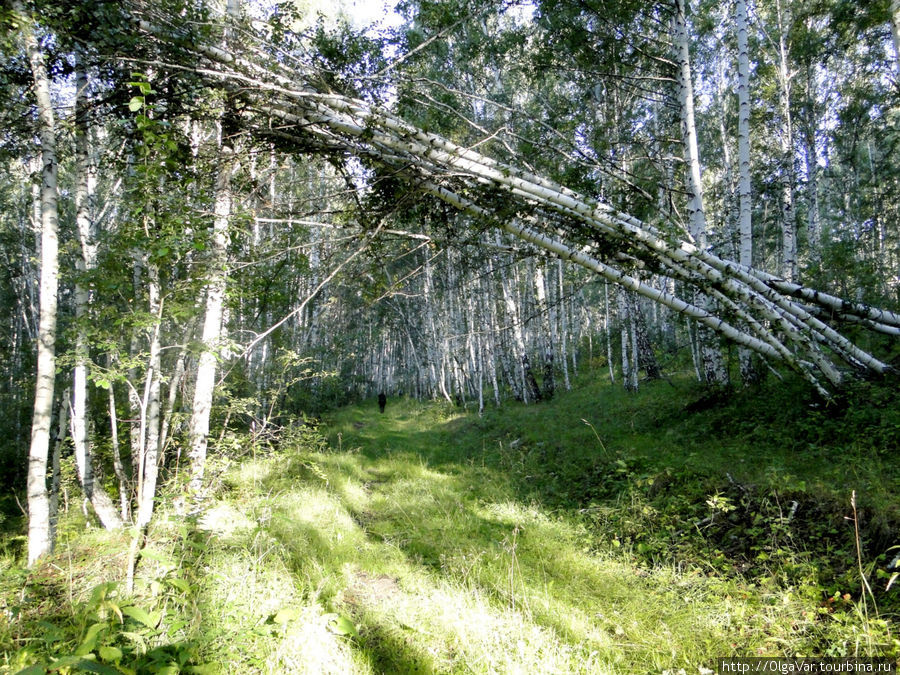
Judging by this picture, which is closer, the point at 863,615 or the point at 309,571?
the point at 863,615

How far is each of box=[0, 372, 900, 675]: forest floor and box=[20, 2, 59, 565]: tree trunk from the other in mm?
1079

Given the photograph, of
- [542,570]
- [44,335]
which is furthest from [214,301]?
[542,570]

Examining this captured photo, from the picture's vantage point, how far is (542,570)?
3.79 m

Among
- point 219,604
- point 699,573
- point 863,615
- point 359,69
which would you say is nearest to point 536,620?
point 699,573

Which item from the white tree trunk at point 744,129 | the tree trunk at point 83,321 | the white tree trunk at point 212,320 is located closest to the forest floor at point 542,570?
the white tree trunk at point 212,320

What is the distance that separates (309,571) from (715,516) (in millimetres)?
3920

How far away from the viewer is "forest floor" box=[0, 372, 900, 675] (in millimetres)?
2508

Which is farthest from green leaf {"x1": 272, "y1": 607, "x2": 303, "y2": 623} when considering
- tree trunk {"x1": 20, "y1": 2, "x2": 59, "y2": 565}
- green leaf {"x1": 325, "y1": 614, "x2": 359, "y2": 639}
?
tree trunk {"x1": 20, "y1": 2, "x2": 59, "y2": 565}

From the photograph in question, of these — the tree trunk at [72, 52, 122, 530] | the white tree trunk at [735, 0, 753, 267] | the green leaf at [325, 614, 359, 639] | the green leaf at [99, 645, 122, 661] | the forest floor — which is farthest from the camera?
the white tree trunk at [735, 0, 753, 267]

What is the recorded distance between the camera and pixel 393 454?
9.32 meters

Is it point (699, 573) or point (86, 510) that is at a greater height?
point (699, 573)

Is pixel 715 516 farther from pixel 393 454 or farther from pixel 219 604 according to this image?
pixel 393 454

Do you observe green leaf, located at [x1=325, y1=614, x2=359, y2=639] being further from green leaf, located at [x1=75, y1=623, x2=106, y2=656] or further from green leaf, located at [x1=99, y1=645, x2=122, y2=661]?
green leaf, located at [x1=75, y1=623, x2=106, y2=656]

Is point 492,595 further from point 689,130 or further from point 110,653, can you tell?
point 689,130
